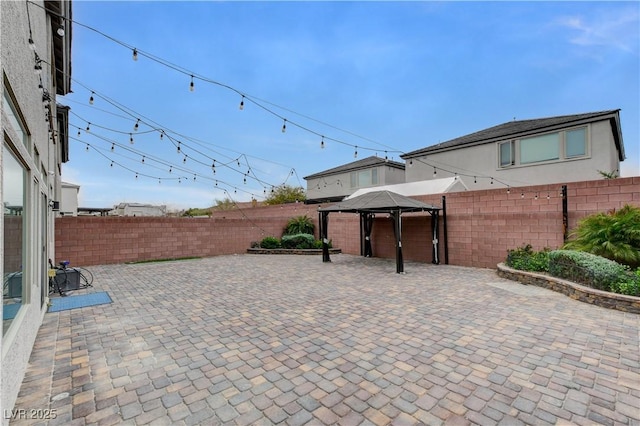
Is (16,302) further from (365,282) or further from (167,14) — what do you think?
(167,14)

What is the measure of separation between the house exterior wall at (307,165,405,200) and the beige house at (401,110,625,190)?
167 inches

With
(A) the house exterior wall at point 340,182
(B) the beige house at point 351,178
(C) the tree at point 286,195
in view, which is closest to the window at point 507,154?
(B) the beige house at point 351,178

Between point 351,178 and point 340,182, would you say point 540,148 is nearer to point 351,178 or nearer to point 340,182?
point 351,178

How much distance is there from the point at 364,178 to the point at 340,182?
7.56 ft

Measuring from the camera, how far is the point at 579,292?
18.3 feet

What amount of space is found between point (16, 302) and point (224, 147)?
32.4 feet

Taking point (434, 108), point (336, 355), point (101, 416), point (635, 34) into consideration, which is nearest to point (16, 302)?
point (101, 416)

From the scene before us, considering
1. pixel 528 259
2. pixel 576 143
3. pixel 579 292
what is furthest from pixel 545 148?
pixel 579 292

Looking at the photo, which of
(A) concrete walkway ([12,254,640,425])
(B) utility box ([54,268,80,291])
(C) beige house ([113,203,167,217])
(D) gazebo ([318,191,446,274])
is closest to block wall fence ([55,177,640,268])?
(D) gazebo ([318,191,446,274])

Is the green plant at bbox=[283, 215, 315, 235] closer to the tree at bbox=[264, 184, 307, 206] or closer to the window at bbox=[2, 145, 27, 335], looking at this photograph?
the tree at bbox=[264, 184, 307, 206]

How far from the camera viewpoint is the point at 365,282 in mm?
7449

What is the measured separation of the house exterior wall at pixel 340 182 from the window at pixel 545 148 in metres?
8.16

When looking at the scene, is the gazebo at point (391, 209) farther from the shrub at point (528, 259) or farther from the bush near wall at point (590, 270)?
the bush near wall at point (590, 270)

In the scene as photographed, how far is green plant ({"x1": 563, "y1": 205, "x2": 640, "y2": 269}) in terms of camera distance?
5.93 metres
